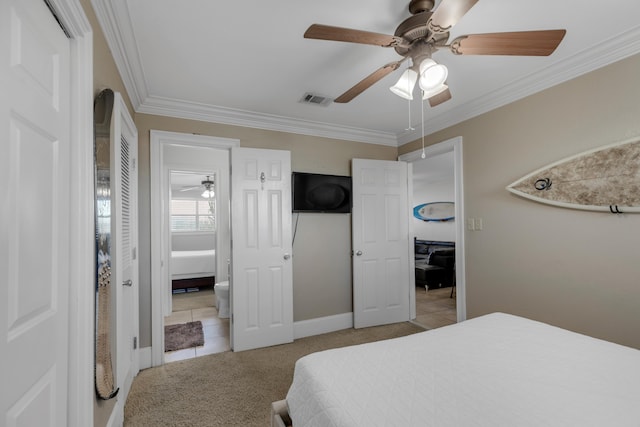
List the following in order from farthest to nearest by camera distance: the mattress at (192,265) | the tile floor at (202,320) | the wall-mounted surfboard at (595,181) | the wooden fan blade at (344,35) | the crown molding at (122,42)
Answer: the mattress at (192,265) < the tile floor at (202,320) < the wall-mounted surfboard at (595,181) < the crown molding at (122,42) < the wooden fan blade at (344,35)

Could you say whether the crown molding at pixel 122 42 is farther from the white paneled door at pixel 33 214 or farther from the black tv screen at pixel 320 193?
the black tv screen at pixel 320 193

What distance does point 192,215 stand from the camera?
8.02m

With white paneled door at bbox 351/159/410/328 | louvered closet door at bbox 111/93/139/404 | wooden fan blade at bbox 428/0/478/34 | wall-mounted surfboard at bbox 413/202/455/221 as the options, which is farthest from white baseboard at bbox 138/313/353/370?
wall-mounted surfboard at bbox 413/202/455/221

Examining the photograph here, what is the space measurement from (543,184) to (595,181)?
1.04 feet

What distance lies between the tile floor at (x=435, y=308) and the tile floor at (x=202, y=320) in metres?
2.45

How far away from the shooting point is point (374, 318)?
11.8ft

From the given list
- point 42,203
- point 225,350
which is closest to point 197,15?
point 42,203

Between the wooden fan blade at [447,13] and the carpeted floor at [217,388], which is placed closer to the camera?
the wooden fan blade at [447,13]

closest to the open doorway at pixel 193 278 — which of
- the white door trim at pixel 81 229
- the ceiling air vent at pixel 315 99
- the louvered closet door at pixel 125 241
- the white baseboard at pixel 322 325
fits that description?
the louvered closet door at pixel 125 241

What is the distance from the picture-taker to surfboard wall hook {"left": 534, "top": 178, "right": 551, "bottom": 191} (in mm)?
2270

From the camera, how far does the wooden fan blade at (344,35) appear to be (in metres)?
1.29

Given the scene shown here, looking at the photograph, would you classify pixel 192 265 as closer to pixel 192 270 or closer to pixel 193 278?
pixel 192 270

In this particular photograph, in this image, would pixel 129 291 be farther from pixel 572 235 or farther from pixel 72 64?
pixel 572 235

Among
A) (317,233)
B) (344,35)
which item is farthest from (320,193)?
(344,35)
